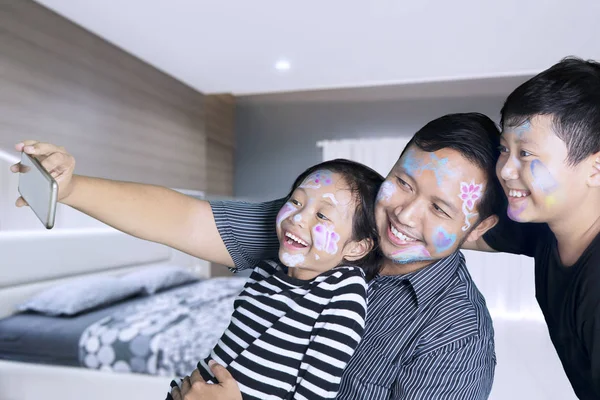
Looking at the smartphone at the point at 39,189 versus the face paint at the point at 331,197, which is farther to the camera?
the face paint at the point at 331,197

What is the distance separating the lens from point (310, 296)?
1.05m

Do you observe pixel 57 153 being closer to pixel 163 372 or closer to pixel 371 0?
pixel 163 372

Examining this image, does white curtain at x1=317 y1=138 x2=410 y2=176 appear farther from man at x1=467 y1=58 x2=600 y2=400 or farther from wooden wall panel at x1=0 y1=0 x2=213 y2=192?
man at x1=467 y1=58 x2=600 y2=400

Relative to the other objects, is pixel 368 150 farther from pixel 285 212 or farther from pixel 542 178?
pixel 542 178

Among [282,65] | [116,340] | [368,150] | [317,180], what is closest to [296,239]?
[317,180]

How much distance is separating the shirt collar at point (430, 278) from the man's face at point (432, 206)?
23 millimetres

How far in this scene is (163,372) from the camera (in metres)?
2.40

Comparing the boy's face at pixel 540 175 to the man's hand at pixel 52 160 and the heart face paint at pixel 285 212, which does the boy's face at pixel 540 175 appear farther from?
the man's hand at pixel 52 160

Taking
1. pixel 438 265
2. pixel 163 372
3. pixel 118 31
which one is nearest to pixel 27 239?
pixel 163 372

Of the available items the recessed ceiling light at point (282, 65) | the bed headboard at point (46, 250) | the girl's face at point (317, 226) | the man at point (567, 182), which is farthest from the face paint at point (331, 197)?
the recessed ceiling light at point (282, 65)

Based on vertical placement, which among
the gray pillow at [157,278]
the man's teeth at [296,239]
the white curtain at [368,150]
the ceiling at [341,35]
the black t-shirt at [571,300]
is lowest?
the gray pillow at [157,278]

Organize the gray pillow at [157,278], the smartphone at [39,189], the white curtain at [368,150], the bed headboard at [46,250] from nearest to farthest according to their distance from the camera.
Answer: the smartphone at [39,189], the bed headboard at [46,250], the gray pillow at [157,278], the white curtain at [368,150]

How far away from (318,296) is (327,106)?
448cm

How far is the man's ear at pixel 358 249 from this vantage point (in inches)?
45.6
